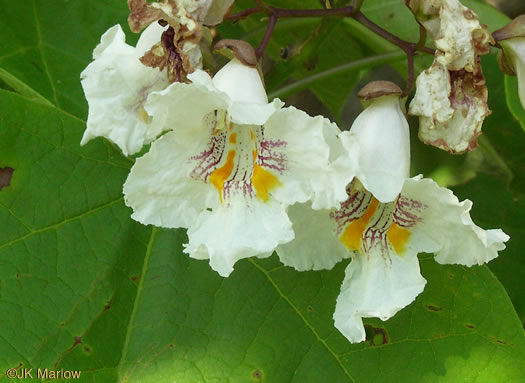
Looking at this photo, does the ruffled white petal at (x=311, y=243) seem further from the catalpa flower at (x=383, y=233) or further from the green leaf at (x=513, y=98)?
the green leaf at (x=513, y=98)

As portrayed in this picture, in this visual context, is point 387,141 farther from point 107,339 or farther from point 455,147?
point 107,339

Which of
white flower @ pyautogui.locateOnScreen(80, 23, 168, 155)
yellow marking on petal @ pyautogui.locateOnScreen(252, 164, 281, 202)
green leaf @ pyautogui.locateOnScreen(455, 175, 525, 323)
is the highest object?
white flower @ pyautogui.locateOnScreen(80, 23, 168, 155)

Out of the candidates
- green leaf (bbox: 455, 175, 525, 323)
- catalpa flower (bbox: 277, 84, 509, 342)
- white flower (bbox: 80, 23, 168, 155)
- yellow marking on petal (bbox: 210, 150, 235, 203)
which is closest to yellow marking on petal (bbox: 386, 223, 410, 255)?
catalpa flower (bbox: 277, 84, 509, 342)

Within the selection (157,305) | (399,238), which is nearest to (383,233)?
(399,238)

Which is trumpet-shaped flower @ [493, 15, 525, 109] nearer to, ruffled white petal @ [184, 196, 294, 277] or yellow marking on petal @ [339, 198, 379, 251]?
yellow marking on petal @ [339, 198, 379, 251]

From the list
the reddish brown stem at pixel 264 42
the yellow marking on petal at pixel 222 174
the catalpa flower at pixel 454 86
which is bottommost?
the yellow marking on petal at pixel 222 174

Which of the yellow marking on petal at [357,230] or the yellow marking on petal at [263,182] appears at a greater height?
the yellow marking on petal at [263,182]

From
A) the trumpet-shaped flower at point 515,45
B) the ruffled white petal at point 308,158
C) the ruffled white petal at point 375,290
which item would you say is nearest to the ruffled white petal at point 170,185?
the ruffled white petal at point 308,158
